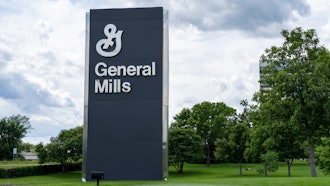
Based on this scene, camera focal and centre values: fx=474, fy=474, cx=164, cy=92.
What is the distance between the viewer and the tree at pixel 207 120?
220 ft

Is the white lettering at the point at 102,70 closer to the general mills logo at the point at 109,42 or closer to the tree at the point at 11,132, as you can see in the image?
the general mills logo at the point at 109,42

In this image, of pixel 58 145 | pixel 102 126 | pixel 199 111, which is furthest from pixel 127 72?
pixel 199 111

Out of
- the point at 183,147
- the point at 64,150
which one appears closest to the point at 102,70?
the point at 183,147

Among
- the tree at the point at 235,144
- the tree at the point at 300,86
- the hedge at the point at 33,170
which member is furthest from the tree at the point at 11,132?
the tree at the point at 300,86

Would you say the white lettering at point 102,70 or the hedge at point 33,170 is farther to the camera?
the hedge at point 33,170

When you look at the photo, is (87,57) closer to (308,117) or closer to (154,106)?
(154,106)

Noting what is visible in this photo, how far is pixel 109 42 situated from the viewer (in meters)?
24.4

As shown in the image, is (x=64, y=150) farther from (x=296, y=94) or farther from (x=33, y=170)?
(x=296, y=94)

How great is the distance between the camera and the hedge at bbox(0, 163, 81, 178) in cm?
4675

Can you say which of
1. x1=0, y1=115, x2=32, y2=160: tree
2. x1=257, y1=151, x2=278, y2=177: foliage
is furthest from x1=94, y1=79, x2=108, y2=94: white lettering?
x1=0, y1=115, x2=32, y2=160: tree

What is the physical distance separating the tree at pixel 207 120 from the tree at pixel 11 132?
35565mm

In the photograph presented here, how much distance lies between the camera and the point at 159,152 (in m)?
23.5

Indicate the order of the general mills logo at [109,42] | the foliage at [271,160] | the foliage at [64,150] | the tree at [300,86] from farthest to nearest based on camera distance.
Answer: the foliage at [64,150]
the foliage at [271,160]
the tree at [300,86]
the general mills logo at [109,42]

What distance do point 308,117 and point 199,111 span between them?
37726 millimetres
